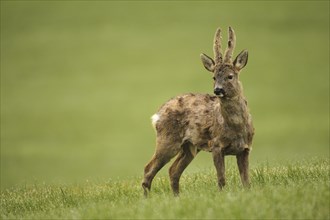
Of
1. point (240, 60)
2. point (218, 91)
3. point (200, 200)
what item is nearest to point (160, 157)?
point (218, 91)

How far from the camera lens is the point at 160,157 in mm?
13289

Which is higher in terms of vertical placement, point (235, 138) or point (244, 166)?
point (235, 138)

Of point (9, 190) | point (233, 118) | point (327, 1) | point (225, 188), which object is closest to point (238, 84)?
point (233, 118)

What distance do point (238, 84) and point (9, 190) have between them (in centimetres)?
567

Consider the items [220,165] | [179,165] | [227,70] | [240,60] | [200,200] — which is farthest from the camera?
[179,165]

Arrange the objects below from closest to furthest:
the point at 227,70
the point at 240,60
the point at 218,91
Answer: the point at 218,91 < the point at 227,70 < the point at 240,60

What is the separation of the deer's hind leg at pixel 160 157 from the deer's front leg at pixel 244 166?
132 cm

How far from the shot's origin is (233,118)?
12.1 meters

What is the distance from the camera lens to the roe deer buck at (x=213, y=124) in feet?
39.8

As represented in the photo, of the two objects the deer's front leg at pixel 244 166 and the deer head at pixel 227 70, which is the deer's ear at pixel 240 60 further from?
the deer's front leg at pixel 244 166

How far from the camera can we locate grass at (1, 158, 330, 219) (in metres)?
9.87

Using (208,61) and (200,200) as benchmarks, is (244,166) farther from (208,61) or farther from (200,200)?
(200,200)

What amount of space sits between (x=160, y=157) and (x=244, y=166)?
64.9 inches

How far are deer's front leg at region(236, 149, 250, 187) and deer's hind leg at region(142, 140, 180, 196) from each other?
4.34 feet
